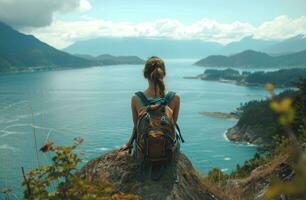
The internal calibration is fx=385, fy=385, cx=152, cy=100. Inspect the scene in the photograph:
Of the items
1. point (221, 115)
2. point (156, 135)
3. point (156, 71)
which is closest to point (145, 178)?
point (156, 135)

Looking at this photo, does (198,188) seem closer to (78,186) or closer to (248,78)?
(78,186)

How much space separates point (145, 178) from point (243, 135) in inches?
2605

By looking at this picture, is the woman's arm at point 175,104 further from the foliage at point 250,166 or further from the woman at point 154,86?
the foliage at point 250,166

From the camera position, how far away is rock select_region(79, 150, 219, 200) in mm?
3937

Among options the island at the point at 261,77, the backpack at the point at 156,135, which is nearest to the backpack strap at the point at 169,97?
the backpack at the point at 156,135

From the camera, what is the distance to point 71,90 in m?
122

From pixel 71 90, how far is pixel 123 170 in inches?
4726

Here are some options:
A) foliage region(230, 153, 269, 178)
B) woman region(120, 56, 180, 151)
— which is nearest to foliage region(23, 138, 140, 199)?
woman region(120, 56, 180, 151)

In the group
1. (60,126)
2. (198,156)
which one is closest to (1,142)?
(60,126)

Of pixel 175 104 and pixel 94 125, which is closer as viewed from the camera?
pixel 175 104

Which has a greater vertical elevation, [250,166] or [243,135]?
[250,166]

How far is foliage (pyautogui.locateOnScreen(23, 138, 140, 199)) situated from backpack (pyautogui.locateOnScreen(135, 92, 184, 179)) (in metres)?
1.48

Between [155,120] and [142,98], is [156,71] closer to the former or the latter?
[142,98]

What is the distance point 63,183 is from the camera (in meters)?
2.07
